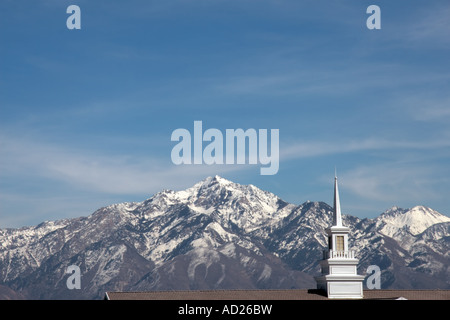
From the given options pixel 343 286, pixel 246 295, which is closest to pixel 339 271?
pixel 343 286

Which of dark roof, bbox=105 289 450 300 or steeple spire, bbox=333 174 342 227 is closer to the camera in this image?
dark roof, bbox=105 289 450 300

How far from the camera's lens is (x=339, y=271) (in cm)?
11000

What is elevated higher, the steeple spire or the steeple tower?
the steeple spire

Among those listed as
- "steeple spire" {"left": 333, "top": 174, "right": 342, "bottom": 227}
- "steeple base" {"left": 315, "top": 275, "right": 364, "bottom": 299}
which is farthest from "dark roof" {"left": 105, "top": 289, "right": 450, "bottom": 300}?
"steeple spire" {"left": 333, "top": 174, "right": 342, "bottom": 227}

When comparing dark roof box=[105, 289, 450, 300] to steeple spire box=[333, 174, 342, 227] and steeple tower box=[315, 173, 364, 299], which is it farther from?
steeple spire box=[333, 174, 342, 227]

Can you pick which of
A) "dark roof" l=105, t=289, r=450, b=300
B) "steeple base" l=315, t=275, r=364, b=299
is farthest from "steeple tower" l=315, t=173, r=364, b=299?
"dark roof" l=105, t=289, r=450, b=300

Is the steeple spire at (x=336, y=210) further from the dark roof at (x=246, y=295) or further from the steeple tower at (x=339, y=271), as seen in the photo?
the dark roof at (x=246, y=295)

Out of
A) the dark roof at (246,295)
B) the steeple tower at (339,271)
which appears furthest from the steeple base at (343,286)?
the dark roof at (246,295)

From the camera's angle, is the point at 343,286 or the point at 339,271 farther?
the point at 339,271

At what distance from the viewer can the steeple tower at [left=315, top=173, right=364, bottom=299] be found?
109m

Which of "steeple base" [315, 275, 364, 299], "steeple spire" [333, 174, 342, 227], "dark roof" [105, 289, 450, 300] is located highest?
"steeple spire" [333, 174, 342, 227]

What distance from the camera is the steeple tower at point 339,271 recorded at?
109188mm

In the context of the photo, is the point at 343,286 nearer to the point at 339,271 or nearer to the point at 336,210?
the point at 339,271
